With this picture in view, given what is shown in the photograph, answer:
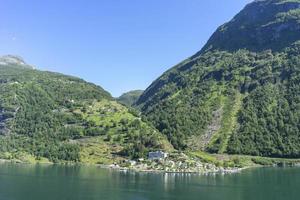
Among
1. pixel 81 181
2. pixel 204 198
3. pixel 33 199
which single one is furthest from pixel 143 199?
pixel 81 181

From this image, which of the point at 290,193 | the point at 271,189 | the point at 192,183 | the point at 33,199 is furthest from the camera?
the point at 192,183

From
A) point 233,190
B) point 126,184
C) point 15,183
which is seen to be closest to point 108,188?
point 126,184

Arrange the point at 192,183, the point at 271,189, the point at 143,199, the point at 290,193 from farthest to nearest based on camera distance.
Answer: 1. the point at 192,183
2. the point at 271,189
3. the point at 290,193
4. the point at 143,199

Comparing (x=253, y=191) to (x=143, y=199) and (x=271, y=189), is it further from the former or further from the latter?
(x=143, y=199)

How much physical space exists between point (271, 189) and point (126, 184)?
2193 inches

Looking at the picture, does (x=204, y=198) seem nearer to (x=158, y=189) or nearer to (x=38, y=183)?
(x=158, y=189)

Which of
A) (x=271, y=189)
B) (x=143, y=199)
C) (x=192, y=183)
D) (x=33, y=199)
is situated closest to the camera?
(x=33, y=199)

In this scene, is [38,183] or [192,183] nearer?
[38,183]

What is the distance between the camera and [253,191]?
6742 inches

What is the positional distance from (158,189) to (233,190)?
90.6 ft

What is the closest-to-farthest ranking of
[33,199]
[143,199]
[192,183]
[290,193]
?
[33,199] → [143,199] → [290,193] → [192,183]

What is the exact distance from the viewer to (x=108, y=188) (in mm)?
167875

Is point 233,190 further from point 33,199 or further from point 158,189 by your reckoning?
point 33,199

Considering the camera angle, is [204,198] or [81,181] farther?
[81,181]
